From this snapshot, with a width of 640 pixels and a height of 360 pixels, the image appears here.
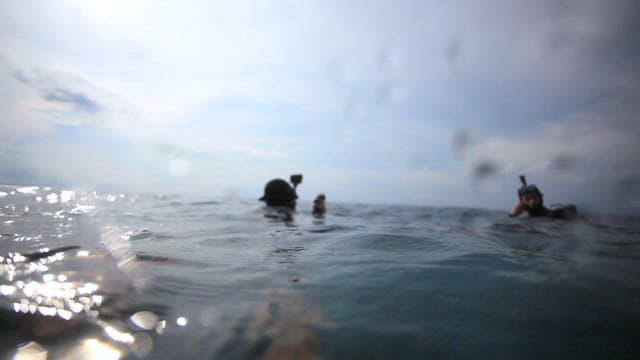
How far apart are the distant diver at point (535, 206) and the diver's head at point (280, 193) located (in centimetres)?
1046

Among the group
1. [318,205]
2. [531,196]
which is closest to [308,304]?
[318,205]

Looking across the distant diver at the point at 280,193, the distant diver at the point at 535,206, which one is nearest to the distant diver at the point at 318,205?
the distant diver at the point at 280,193

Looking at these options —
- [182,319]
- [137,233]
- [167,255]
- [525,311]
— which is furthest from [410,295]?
[137,233]

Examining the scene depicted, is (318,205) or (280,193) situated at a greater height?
(280,193)

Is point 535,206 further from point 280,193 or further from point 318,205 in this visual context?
point 280,193

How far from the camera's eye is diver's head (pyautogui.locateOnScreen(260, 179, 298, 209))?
17.1 metres

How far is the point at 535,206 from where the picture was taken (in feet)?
45.9

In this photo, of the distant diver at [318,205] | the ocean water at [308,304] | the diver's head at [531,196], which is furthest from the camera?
the distant diver at [318,205]

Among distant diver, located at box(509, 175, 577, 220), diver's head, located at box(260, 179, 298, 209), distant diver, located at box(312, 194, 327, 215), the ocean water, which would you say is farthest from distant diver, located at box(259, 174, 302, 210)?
the ocean water

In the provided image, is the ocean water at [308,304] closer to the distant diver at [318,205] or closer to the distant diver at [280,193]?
the distant diver at [318,205]

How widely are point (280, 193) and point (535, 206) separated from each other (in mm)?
11901

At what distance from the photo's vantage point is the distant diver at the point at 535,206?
13.8 m

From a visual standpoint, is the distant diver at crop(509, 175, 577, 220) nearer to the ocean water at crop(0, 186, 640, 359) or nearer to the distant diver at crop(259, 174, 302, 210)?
the ocean water at crop(0, 186, 640, 359)

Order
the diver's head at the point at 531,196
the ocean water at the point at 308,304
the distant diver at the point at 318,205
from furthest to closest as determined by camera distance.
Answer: the distant diver at the point at 318,205
the diver's head at the point at 531,196
the ocean water at the point at 308,304
